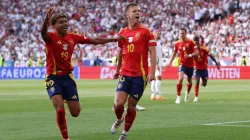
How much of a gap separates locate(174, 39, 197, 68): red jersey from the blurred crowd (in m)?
26.9

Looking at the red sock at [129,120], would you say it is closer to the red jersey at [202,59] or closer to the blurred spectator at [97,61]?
the red jersey at [202,59]

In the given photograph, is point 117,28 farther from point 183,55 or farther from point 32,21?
point 183,55

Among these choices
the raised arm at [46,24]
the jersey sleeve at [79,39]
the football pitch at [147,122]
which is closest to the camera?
the raised arm at [46,24]

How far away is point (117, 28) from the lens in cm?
6003

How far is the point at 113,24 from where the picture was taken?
60.6m

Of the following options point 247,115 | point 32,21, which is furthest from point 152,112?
point 32,21

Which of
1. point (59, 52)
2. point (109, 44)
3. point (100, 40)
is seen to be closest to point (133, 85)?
point (100, 40)

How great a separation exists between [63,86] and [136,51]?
1629 mm

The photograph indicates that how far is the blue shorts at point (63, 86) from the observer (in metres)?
12.0

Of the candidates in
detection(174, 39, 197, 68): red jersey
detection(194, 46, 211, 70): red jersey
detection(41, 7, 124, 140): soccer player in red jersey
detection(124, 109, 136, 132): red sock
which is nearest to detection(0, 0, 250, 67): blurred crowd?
detection(194, 46, 211, 70): red jersey

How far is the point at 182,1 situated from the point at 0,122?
4417 cm

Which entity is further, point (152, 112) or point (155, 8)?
point (155, 8)

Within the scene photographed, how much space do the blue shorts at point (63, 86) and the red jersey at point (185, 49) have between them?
12.0 meters

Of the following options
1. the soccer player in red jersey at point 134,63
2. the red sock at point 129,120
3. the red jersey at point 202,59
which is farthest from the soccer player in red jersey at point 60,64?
the red jersey at point 202,59
